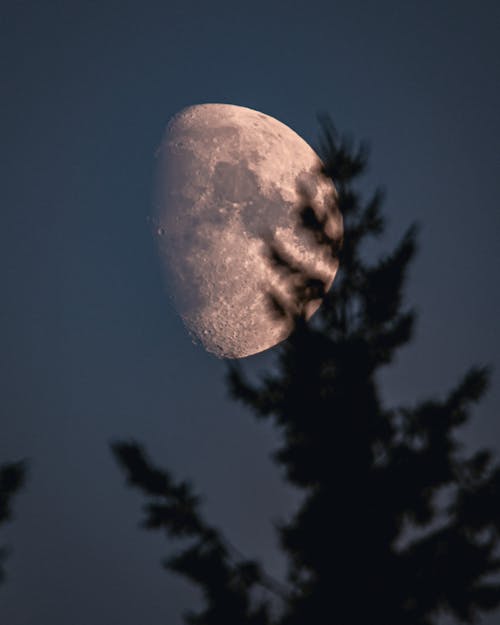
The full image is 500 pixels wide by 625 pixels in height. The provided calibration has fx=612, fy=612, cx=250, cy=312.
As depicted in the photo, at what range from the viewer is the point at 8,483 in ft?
28.8

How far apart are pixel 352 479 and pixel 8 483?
4.96m

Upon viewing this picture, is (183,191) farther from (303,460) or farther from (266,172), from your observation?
(303,460)

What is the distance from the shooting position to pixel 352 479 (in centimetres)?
889

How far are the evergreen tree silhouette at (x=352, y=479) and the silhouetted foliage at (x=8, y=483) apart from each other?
54.1 inches

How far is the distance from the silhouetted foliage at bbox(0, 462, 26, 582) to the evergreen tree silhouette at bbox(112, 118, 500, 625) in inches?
54.1

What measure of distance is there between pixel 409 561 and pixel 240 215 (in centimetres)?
718

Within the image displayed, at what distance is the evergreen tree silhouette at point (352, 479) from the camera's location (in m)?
8.50

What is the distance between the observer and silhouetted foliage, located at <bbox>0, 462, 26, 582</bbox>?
8.78 metres

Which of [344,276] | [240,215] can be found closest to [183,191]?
[240,215]

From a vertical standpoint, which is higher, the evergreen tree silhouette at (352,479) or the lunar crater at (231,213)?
the lunar crater at (231,213)

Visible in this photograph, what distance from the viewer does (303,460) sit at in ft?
30.4

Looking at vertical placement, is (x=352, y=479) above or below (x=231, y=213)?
below

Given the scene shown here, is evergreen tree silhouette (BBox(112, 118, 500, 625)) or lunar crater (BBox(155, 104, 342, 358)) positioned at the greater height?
lunar crater (BBox(155, 104, 342, 358))

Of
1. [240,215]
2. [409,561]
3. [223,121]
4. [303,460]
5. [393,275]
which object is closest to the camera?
[409,561]
